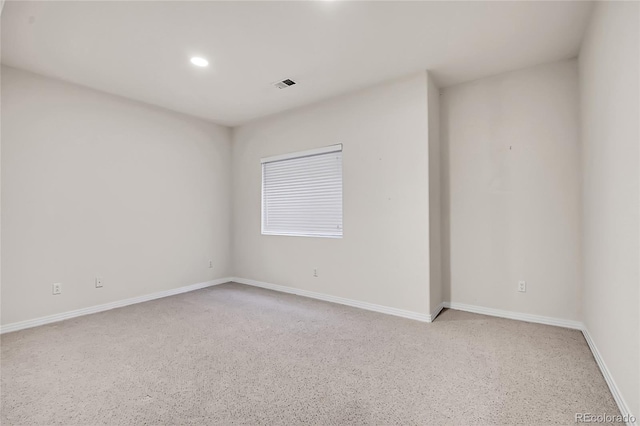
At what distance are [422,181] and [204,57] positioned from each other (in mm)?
2471

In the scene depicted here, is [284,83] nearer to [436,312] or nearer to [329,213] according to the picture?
[329,213]

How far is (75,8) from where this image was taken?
6.95 feet

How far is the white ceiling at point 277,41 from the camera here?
215 centimetres

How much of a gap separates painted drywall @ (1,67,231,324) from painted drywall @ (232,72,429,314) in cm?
122

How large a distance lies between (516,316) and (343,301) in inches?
73.3

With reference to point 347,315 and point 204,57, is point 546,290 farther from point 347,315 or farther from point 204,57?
point 204,57

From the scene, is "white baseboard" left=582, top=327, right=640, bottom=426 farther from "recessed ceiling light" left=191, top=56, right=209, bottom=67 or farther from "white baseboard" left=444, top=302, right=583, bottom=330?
"recessed ceiling light" left=191, top=56, right=209, bottom=67

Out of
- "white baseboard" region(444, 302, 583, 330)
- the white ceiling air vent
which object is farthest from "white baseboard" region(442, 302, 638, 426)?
the white ceiling air vent

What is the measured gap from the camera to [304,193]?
4254mm

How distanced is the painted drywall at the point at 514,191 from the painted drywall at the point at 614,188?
0.39 metres

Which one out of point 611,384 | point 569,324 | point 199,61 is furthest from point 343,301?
point 199,61

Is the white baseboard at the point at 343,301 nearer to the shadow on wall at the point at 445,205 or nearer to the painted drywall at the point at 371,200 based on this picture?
the painted drywall at the point at 371,200

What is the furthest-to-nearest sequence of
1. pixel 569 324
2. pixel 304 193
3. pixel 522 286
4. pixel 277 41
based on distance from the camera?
pixel 304 193
pixel 522 286
pixel 569 324
pixel 277 41

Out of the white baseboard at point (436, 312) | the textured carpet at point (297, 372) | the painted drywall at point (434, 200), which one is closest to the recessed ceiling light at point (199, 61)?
the painted drywall at point (434, 200)
